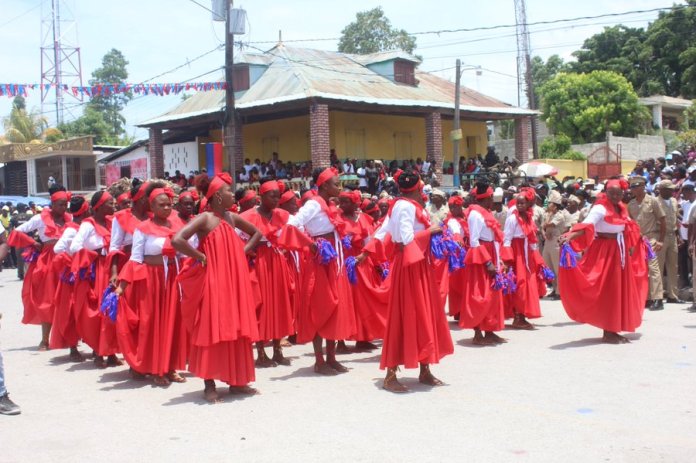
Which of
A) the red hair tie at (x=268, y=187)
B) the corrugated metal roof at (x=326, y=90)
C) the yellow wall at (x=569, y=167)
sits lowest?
the red hair tie at (x=268, y=187)

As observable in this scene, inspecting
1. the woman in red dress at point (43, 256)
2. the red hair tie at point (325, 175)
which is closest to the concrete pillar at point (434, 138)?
the woman in red dress at point (43, 256)

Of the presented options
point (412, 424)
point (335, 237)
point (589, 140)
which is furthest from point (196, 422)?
point (589, 140)

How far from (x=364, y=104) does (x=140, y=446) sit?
884 inches

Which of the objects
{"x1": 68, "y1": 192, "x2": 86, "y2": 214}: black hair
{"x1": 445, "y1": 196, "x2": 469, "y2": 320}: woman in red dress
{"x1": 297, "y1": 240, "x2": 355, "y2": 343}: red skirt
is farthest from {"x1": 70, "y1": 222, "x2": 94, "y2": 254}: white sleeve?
{"x1": 445, "y1": 196, "x2": 469, "y2": 320}: woman in red dress

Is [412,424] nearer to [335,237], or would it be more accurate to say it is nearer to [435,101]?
[335,237]

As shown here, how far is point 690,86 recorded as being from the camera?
1965 inches

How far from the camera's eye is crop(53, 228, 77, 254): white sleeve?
9.48 meters

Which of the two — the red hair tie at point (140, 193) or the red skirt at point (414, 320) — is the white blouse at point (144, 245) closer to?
the red hair tie at point (140, 193)

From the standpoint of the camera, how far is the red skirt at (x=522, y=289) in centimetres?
1041

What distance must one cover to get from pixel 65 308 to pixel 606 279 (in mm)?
6559

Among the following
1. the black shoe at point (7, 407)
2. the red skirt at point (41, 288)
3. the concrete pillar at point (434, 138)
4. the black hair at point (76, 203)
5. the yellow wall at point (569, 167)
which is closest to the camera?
the black shoe at point (7, 407)

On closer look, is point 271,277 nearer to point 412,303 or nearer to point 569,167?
point 412,303

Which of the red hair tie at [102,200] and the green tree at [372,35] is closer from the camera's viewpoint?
the red hair tie at [102,200]

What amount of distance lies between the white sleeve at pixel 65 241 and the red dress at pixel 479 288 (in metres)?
4.86
